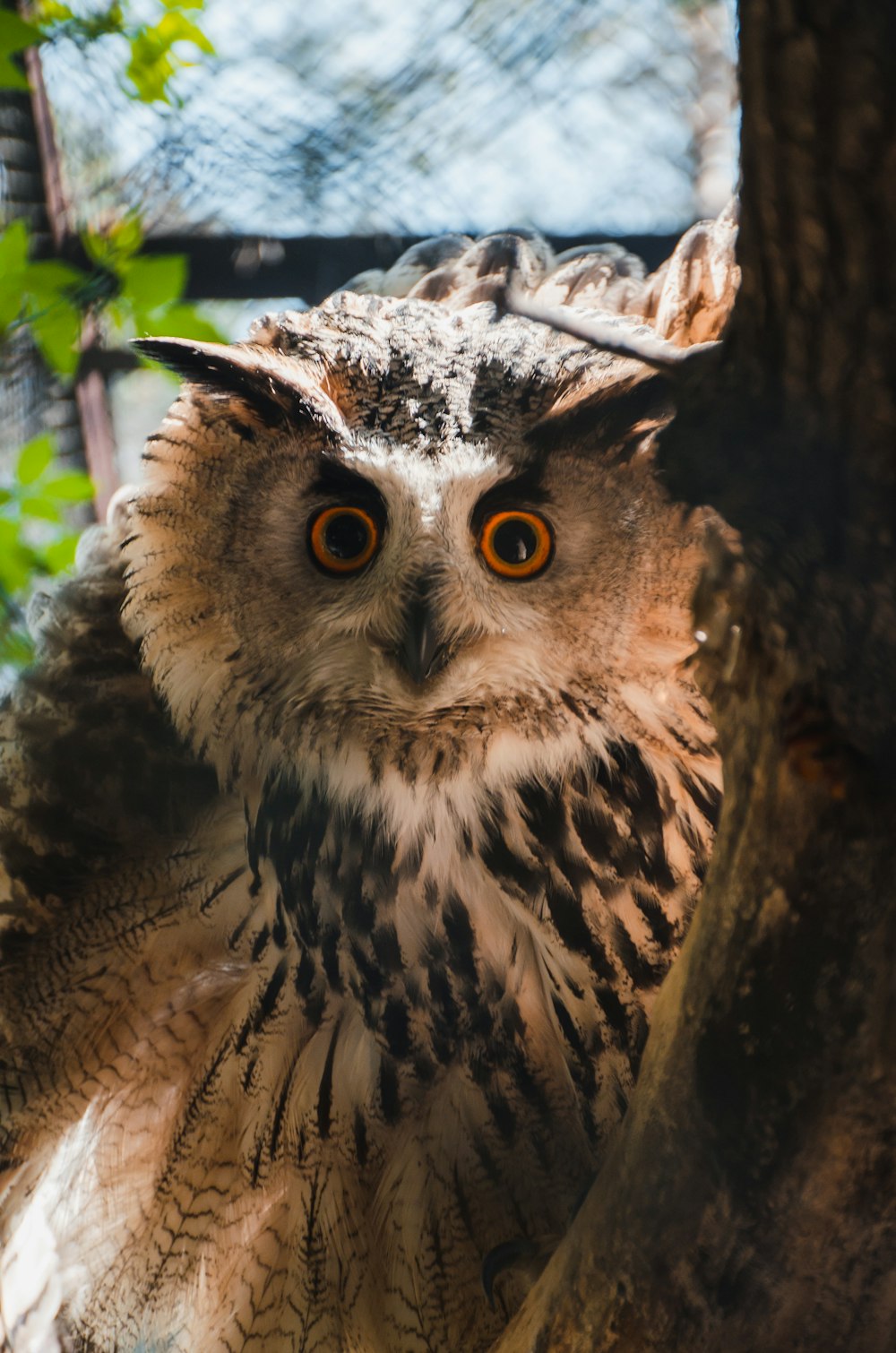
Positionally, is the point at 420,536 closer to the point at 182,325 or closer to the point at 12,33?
the point at 182,325

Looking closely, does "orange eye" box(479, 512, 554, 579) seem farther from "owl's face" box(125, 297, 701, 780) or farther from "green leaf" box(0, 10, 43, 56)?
"green leaf" box(0, 10, 43, 56)

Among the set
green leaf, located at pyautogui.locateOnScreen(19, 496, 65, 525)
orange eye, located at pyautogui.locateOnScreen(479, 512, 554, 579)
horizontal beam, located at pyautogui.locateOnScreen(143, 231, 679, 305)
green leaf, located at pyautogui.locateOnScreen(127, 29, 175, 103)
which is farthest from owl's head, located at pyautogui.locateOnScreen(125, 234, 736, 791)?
horizontal beam, located at pyautogui.locateOnScreen(143, 231, 679, 305)

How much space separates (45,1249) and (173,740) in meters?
0.77

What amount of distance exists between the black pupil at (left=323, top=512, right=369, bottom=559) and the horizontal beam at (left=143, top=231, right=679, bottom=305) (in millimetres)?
893

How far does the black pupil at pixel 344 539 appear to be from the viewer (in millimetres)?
1226

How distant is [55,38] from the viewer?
66.2 inches

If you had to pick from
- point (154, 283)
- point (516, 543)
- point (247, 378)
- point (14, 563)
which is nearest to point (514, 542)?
point (516, 543)

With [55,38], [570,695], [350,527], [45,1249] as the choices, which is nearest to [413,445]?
[350,527]

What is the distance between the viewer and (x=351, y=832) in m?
1.35

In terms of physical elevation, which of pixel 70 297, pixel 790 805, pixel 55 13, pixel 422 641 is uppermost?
pixel 55 13

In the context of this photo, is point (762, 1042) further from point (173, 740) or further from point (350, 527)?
point (173, 740)

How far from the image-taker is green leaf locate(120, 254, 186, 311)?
163cm

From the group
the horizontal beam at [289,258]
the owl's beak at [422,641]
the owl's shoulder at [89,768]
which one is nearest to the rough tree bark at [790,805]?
the owl's beak at [422,641]

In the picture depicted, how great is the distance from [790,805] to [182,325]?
4.19 ft
